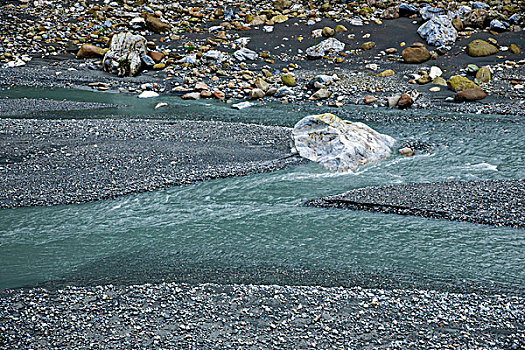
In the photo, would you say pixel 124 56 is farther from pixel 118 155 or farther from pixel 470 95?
pixel 470 95

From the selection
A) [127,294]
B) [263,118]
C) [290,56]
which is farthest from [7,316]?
[290,56]

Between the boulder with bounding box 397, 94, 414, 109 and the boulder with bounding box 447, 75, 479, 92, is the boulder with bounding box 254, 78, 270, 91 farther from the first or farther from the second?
the boulder with bounding box 447, 75, 479, 92

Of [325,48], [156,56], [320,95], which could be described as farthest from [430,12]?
[156,56]

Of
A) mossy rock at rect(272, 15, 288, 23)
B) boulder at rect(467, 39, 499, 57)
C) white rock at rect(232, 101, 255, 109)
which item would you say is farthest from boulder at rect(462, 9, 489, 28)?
white rock at rect(232, 101, 255, 109)

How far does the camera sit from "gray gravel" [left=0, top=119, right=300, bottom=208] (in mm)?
10945

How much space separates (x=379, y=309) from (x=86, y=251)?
539 centimetres

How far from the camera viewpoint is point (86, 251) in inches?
343

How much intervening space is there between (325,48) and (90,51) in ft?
36.0

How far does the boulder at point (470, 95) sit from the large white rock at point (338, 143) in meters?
4.94

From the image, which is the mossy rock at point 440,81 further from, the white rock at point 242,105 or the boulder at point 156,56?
the boulder at point 156,56

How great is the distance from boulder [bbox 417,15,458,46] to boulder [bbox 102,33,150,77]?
13063 millimetres

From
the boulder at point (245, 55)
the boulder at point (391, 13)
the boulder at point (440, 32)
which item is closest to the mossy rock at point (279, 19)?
the boulder at point (245, 55)

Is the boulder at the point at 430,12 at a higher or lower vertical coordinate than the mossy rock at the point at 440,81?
higher

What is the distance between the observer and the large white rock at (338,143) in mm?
12602
